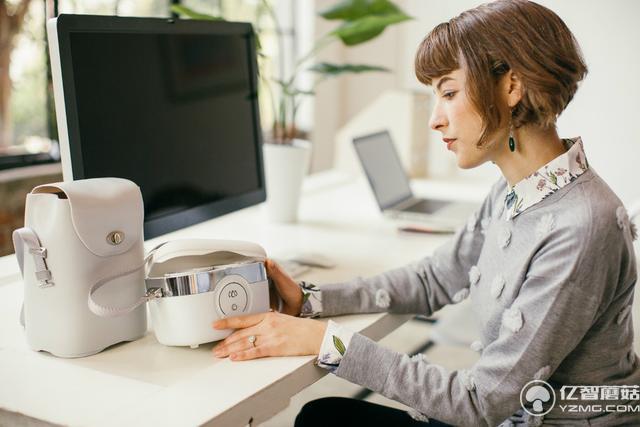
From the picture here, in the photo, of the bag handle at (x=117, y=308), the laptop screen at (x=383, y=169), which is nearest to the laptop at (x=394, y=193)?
the laptop screen at (x=383, y=169)

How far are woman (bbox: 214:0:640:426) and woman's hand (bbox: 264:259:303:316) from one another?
12cm

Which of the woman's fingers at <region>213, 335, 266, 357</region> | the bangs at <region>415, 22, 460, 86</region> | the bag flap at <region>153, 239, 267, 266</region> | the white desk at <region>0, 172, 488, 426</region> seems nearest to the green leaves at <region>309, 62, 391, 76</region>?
the white desk at <region>0, 172, 488, 426</region>

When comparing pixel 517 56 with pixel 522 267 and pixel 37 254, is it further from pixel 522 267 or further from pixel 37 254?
pixel 37 254

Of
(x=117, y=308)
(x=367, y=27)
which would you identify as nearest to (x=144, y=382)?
(x=117, y=308)

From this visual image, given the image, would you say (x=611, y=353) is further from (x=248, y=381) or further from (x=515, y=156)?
(x=248, y=381)

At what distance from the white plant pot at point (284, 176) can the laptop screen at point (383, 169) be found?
231 mm

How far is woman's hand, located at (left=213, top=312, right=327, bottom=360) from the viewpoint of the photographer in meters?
0.99

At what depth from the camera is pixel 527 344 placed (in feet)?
2.98

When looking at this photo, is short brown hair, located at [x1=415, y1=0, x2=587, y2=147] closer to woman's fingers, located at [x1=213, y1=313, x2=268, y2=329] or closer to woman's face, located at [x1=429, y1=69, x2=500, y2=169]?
woman's face, located at [x1=429, y1=69, x2=500, y2=169]

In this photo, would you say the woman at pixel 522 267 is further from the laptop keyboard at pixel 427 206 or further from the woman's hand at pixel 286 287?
the laptop keyboard at pixel 427 206

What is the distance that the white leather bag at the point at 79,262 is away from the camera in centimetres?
92

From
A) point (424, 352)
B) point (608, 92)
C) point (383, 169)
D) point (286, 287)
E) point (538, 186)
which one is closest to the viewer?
point (538, 186)

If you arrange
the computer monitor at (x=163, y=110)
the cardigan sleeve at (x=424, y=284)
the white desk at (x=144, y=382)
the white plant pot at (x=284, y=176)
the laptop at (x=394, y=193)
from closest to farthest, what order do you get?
the white desk at (x=144, y=382) → the computer monitor at (x=163, y=110) → the cardigan sleeve at (x=424, y=284) → the white plant pot at (x=284, y=176) → the laptop at (x=394, y=193)

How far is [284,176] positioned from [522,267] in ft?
3.06
